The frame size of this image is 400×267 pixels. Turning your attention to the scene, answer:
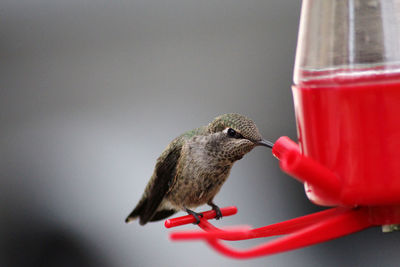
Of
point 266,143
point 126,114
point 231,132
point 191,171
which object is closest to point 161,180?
point 191,171

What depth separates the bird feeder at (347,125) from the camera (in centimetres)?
132

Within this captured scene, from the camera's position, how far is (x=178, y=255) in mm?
4570

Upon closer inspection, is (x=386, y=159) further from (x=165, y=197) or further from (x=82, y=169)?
(x=82, y=169)

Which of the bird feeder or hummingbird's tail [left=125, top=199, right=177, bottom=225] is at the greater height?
the bird feeder

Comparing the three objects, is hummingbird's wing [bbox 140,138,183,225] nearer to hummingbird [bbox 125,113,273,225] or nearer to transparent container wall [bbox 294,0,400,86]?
hummingbird [bbox 125,113,273,225]

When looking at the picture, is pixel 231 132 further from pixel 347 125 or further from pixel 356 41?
pixel 347 125

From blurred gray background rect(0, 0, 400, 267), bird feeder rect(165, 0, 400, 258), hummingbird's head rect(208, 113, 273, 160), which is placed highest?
bird feeder rect(165, 0, 400, 258)

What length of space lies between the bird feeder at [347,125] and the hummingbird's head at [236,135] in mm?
729

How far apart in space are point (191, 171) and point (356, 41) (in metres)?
1.44

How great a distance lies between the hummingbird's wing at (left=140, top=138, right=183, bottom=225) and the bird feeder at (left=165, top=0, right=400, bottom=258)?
3.90 ft

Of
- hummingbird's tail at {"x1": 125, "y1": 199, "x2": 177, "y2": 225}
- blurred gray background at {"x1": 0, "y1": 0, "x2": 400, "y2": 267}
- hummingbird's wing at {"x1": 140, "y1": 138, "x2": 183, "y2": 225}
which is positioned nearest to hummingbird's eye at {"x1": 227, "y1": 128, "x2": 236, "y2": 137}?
hummingbird's wing at {"x1": 140, "y1": 138, "x2": 183, "y2": 225}

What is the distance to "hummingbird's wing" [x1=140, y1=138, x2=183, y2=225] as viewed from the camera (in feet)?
9.21

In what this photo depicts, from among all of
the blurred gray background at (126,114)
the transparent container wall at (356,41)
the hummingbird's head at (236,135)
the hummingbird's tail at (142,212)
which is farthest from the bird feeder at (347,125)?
the blurred gray background at (126,114)

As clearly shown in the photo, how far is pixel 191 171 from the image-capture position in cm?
283
